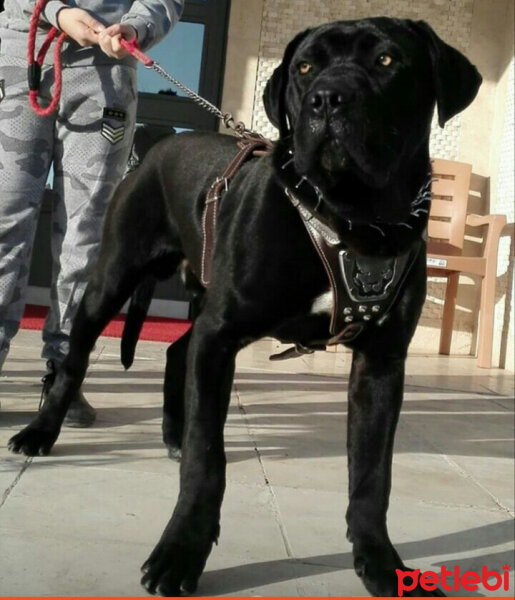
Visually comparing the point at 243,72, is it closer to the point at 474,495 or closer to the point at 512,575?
the point at 474,495

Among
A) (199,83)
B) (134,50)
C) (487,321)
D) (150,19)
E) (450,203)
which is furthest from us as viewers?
(199,83)

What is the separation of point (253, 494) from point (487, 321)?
3.74 m

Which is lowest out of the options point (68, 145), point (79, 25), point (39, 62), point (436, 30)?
point (68, 145)

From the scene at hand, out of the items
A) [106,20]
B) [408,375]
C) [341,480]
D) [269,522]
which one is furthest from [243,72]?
[269,522]

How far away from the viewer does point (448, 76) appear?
184 centimetres

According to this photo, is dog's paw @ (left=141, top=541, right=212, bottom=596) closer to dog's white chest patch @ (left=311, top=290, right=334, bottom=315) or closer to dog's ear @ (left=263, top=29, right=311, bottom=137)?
dog's white chest patch @ (left=311, top=290, right=334, bottom=315)

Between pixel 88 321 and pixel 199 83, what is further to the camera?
pixel 199 83

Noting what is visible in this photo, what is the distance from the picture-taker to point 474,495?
2.61 meters

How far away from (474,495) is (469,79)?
128 cm

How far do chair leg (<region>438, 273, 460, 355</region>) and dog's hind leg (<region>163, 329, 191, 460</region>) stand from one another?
378 cm

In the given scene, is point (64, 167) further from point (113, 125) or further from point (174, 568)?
point (174, 568)

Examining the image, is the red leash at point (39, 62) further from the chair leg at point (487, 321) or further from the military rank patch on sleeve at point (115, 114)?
the chair leg at point (487, 321)

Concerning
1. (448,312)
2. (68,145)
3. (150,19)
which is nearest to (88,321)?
(68,145)

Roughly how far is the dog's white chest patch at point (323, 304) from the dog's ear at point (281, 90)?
40 cm
